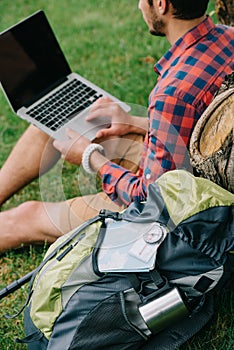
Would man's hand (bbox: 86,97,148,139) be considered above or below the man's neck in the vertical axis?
below

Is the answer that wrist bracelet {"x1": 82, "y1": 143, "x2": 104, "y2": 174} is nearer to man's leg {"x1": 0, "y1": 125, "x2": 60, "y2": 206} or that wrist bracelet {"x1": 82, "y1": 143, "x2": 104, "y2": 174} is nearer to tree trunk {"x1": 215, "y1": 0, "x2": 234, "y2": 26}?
man's leg {"x1": 0, "y1": 125, "x2": 60, "y2": 206}

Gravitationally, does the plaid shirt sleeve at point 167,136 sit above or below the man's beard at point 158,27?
below

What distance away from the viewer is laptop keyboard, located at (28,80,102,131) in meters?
2.75

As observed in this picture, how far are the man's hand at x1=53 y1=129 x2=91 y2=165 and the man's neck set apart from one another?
0.53 metres

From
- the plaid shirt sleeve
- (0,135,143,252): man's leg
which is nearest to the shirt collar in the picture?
the plaid shirt sleeve

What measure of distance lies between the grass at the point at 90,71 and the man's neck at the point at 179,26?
85 centimetres

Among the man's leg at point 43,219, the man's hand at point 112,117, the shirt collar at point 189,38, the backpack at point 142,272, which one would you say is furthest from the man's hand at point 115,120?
the backpack at point 142,272

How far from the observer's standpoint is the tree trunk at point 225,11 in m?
3.02

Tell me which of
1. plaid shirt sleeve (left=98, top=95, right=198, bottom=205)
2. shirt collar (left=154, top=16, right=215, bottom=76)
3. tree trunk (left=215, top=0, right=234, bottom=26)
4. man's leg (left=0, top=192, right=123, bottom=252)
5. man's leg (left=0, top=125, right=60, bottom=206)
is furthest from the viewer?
tree trunk (left=215, top=0, right=234, bottom=26)

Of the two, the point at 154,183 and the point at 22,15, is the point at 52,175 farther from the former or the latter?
the point at 22,15

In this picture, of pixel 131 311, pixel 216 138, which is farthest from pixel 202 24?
pixel 131 311

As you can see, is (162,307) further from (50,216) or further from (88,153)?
(50,216)

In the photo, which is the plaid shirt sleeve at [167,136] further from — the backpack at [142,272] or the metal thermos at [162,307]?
the metal thermos at [162,307]

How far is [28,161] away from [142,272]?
1115 millimetres
